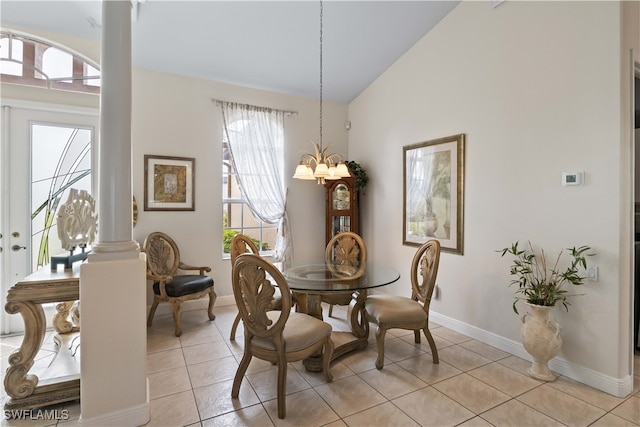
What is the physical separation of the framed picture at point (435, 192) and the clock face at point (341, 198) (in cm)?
90

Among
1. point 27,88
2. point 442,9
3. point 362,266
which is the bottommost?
point 362,266

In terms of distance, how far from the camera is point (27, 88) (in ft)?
10.7

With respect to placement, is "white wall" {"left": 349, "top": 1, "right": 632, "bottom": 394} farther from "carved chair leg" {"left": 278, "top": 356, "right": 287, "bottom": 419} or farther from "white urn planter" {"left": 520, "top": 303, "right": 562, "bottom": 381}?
"carved chair leg" {"left": 278, "top": 356, "right": 287, "bottom": 419}

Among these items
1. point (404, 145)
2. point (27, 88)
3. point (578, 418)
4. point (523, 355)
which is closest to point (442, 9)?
point (404, 145)

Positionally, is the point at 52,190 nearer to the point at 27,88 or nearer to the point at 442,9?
the point at 27,88

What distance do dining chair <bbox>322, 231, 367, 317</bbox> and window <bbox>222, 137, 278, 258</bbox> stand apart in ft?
3.88

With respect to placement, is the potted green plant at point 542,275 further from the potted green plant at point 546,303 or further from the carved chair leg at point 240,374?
the carved chair leg at point 240,374

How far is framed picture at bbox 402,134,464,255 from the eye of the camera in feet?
11.4

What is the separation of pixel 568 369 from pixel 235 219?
12.7 feet

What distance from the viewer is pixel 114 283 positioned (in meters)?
1.95

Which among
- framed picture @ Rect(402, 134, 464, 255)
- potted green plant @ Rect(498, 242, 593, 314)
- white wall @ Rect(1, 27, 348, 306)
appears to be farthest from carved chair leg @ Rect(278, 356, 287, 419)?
white wall @ Rect(1, 27, 348, 306)

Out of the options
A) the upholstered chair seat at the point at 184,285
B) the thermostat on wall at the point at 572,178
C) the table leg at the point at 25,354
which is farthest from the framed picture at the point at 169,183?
the thermostat on wall at the point at 572,178

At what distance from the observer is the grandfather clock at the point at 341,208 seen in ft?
15.3

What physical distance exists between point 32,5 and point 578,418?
534 cm
